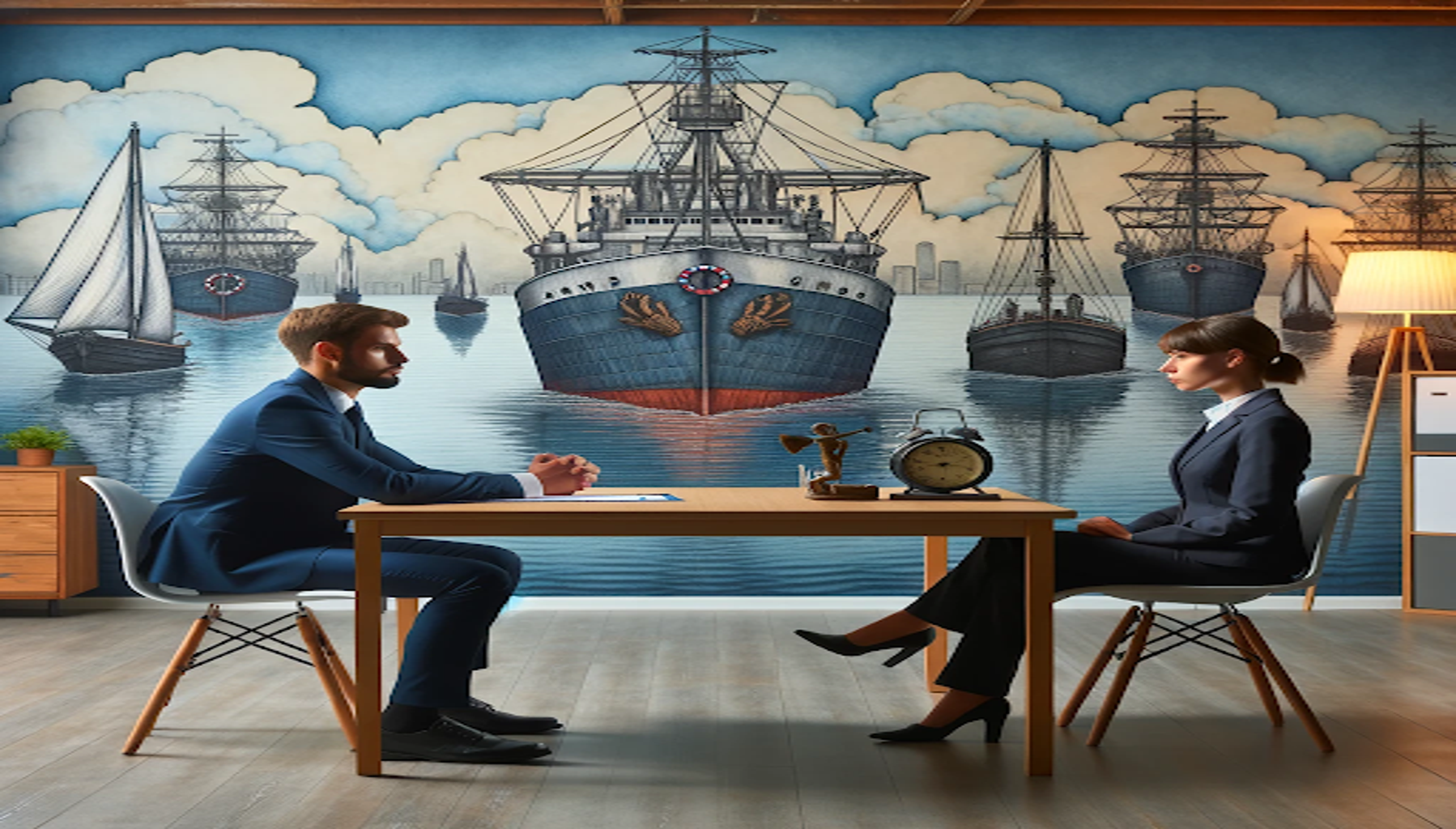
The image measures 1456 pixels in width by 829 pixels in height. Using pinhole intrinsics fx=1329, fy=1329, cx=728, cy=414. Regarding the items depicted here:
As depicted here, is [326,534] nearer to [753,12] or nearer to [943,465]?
[943,465]

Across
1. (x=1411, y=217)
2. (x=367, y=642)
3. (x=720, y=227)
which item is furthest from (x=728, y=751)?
(x=1411, y=217)

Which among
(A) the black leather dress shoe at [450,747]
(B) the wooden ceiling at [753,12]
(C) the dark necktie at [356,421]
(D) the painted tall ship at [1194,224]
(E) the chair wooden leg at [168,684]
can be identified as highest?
(B) the wooden ceiling at [753,12]

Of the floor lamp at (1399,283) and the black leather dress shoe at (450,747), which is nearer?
the black leather dress shoe at (450,747)

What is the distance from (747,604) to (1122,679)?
2562mm

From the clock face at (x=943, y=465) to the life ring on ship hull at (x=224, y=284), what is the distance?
3.74 m

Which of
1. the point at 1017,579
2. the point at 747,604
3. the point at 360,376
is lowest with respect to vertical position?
the point at 747,604

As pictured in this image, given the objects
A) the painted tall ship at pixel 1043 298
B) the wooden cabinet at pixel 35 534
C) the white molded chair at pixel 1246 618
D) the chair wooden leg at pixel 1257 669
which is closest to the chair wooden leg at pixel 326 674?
the white molded chair at pixel 1246 618

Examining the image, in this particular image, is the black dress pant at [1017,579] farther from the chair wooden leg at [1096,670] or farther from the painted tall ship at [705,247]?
the painted tall ship at [705,247]

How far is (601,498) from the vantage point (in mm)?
3242

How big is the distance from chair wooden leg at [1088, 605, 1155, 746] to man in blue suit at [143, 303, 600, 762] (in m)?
1.35

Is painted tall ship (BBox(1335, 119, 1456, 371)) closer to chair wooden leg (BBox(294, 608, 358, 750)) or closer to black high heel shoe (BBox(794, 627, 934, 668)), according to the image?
black high heel shoe (BBox(794, 627, 934, 668))

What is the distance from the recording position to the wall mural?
5.85m

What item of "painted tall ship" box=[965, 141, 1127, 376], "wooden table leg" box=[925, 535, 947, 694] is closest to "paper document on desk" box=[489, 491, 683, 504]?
"wooden table leg" box=[925, 535, 947, 694]

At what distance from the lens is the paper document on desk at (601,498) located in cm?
317
